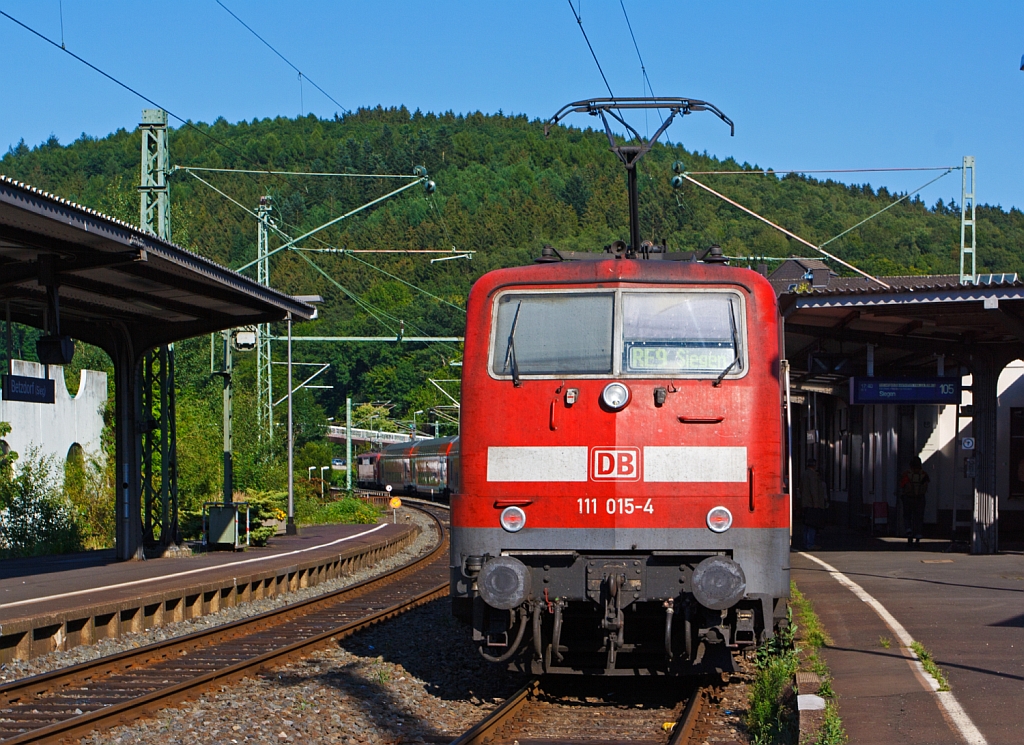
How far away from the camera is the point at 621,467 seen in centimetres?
840

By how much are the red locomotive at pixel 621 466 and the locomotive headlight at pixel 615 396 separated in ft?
0.03

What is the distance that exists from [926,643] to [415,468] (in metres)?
49.3

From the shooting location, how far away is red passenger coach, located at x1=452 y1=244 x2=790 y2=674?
8219 mm

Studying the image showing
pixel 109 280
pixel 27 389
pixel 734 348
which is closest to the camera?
pixel 734 348

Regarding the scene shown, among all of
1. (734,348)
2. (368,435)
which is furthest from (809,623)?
(368,435)

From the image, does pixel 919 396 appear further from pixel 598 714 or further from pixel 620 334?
pixel 598 714

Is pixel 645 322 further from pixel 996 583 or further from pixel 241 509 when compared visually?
pixel 241 509

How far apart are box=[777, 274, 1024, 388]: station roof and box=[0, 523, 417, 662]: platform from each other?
7.76 meters

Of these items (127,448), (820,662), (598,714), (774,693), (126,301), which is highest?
(126,301)

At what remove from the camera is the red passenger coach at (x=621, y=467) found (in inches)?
324

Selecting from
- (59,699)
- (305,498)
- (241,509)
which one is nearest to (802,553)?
(241,509)

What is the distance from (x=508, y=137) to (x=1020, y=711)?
8912 cm

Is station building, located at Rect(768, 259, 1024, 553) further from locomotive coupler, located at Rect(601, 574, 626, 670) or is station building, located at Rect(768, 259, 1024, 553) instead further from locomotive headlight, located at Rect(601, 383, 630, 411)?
locomotive coupler, located at Rect(601, 574, 626, 670)

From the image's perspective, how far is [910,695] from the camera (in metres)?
7.82
